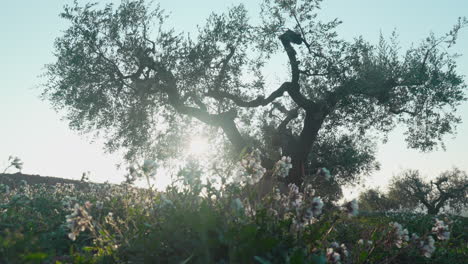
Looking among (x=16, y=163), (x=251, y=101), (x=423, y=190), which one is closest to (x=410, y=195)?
(x=423, y=190)

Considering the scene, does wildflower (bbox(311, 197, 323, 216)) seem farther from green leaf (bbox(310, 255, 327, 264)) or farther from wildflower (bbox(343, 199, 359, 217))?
green leaf (bbox(310, 255, 327, 264))

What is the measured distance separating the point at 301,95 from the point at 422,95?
6.52 meters

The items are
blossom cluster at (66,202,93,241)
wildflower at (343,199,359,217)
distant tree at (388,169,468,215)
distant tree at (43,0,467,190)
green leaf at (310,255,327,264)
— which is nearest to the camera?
green leaf at (310,255,327,264)

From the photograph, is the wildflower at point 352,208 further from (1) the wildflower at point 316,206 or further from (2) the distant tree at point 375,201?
(2) the distant tree at point 375,201

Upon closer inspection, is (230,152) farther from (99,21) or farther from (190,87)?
(99,21)

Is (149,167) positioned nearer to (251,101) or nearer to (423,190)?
(251,101)

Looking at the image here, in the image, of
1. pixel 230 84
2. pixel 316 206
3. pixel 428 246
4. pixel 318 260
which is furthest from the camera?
pixel 230 84

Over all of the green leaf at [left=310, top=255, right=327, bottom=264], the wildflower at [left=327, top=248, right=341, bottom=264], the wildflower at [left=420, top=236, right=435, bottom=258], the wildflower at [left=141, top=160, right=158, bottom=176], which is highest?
the wildflower at [left=141, top=160, right=158, bottom=176]

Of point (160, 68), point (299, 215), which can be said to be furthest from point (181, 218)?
point (160, 68)

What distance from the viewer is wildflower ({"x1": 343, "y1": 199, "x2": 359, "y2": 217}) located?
13.6ft

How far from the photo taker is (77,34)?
63.4ft

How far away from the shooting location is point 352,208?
4.20m

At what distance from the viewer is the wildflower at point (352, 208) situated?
416cm

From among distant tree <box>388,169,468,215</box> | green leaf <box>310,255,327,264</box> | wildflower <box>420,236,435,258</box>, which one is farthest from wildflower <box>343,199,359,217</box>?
distant tree <box>388,169,468,215</box>
